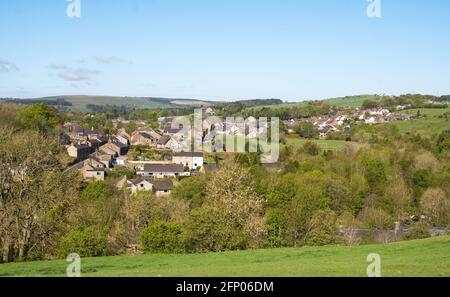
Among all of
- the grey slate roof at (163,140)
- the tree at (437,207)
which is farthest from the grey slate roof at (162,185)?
the grey slate roof at (163,140)

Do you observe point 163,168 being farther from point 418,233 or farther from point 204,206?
point 204,206

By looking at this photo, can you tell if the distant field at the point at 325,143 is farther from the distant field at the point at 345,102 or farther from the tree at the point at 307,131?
the distant field at the point at 345,102

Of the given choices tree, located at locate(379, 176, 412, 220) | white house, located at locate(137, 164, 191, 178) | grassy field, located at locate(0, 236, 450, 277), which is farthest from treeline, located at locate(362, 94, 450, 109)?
grassy field, located at locate(0, 236, 450, 277)

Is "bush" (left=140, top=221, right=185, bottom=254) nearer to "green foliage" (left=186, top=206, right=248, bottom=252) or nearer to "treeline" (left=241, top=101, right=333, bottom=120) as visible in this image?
"green foliage" (left=186, top=206, right=248, bottom=252)

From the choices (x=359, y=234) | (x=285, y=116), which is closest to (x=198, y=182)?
(x=359, y=234)
